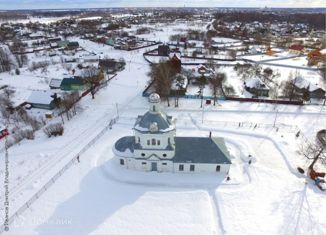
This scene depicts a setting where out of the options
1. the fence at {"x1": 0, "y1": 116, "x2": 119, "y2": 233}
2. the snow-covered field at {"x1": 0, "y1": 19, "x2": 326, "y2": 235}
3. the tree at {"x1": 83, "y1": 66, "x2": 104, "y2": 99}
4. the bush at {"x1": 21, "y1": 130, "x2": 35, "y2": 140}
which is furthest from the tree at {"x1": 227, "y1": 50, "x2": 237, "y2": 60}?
the bush at {"x1": 21, "y1": 130, "x2": 35, "y2": 140}

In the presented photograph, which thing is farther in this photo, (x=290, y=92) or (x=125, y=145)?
(x=290, y=92)

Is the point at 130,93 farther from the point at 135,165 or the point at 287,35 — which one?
the point at 287,35

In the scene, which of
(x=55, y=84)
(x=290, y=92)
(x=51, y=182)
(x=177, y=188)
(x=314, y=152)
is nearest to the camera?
(x=177, y=188)

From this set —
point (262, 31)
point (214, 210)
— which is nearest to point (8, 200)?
point (214, 210)

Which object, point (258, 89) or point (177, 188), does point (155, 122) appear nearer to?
point (177, 188)

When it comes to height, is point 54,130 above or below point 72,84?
below

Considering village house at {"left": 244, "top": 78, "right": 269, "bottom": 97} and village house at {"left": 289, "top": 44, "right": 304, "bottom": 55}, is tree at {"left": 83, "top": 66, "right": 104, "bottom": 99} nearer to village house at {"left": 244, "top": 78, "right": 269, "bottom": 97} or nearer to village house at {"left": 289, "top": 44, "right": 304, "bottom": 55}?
village house at {"left": 244, "top": 78, "right": 269, "bottom": 97}

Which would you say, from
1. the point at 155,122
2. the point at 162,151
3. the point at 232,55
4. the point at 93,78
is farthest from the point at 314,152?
the point at 232,55
